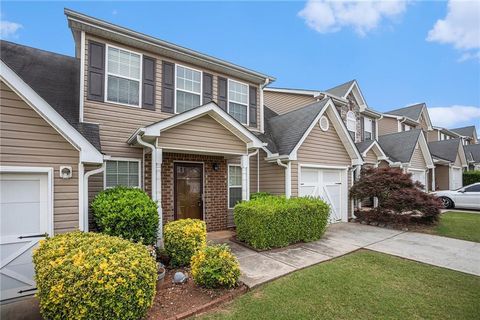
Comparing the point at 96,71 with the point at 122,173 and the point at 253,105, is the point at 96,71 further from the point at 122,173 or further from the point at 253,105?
the point at 253,105

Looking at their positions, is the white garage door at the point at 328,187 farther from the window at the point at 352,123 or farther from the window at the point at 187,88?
the window at the point at 352,123

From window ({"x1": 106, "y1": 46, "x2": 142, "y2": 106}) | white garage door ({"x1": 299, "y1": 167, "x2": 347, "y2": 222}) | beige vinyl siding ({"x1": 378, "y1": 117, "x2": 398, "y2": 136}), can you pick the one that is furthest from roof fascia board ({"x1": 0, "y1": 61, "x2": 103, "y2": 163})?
beige vinyl siding ({"x1": 378, "y1": 117, "x2": 398, "y2": 136})

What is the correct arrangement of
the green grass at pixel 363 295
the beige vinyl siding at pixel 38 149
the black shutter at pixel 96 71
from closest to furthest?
1. the green grass at pixel 363 295
2. the beige vinyl siding at pixel 38 149
3. the black shutter at pixel 96 71

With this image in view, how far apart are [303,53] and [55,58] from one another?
15.2m

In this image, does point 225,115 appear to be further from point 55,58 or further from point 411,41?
point 411,41

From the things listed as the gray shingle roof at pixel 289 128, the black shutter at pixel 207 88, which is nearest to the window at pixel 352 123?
the gray shingle roof at pixel 289 128

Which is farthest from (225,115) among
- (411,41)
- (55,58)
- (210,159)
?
(411,41)

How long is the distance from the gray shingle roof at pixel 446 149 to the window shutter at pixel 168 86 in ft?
77.1

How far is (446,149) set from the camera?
22.0 metres

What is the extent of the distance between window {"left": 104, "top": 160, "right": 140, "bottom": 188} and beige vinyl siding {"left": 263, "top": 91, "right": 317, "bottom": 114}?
31.6ft

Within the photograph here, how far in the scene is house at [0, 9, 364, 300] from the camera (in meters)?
4.68

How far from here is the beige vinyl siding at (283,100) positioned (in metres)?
15.4

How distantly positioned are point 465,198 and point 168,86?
1737cm

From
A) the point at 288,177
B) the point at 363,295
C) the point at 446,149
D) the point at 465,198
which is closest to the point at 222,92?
the point at 288,177
